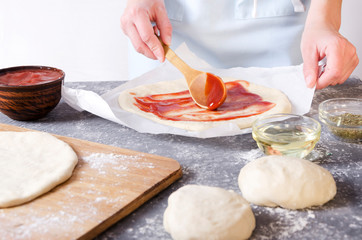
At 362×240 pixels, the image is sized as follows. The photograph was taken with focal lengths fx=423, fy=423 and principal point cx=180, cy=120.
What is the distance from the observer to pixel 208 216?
86 centimetres

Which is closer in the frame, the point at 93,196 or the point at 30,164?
the point at 93,196

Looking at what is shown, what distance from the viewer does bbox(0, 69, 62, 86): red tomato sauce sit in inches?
58.2

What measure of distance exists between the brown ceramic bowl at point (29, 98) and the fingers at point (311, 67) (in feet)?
2.95

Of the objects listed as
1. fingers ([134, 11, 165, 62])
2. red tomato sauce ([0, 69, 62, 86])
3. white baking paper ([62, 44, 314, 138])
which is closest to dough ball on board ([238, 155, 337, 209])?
white baking paper ([62, 44, 314, 138])

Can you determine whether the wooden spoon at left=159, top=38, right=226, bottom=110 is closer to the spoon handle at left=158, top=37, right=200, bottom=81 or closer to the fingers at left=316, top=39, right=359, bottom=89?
the spoon handle at left=158, top=37, right=200, bottom=81

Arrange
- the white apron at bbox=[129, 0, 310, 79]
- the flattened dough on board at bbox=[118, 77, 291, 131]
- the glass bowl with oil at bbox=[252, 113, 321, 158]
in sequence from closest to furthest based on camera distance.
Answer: the glass bowl with oil at bbox=[252, 113, 321, 158] → the flattened dough on board at bbox=[118, 77, 291, 131] → the white apron at bbox=[129, 0, 310, 79]

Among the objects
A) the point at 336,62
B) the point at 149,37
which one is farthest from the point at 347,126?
the point at 149,37

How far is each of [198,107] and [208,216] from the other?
772 millimetres

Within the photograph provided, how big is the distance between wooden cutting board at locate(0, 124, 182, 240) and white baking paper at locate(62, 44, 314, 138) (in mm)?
230

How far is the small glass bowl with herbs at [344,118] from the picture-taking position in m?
1.29

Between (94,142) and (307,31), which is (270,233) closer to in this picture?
(94,142)

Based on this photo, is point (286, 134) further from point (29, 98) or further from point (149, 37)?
point (29, 98)

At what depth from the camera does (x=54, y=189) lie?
40.2 inches

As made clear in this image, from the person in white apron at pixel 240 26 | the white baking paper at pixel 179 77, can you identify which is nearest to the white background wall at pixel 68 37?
the person in white apron at pixel 240 26
